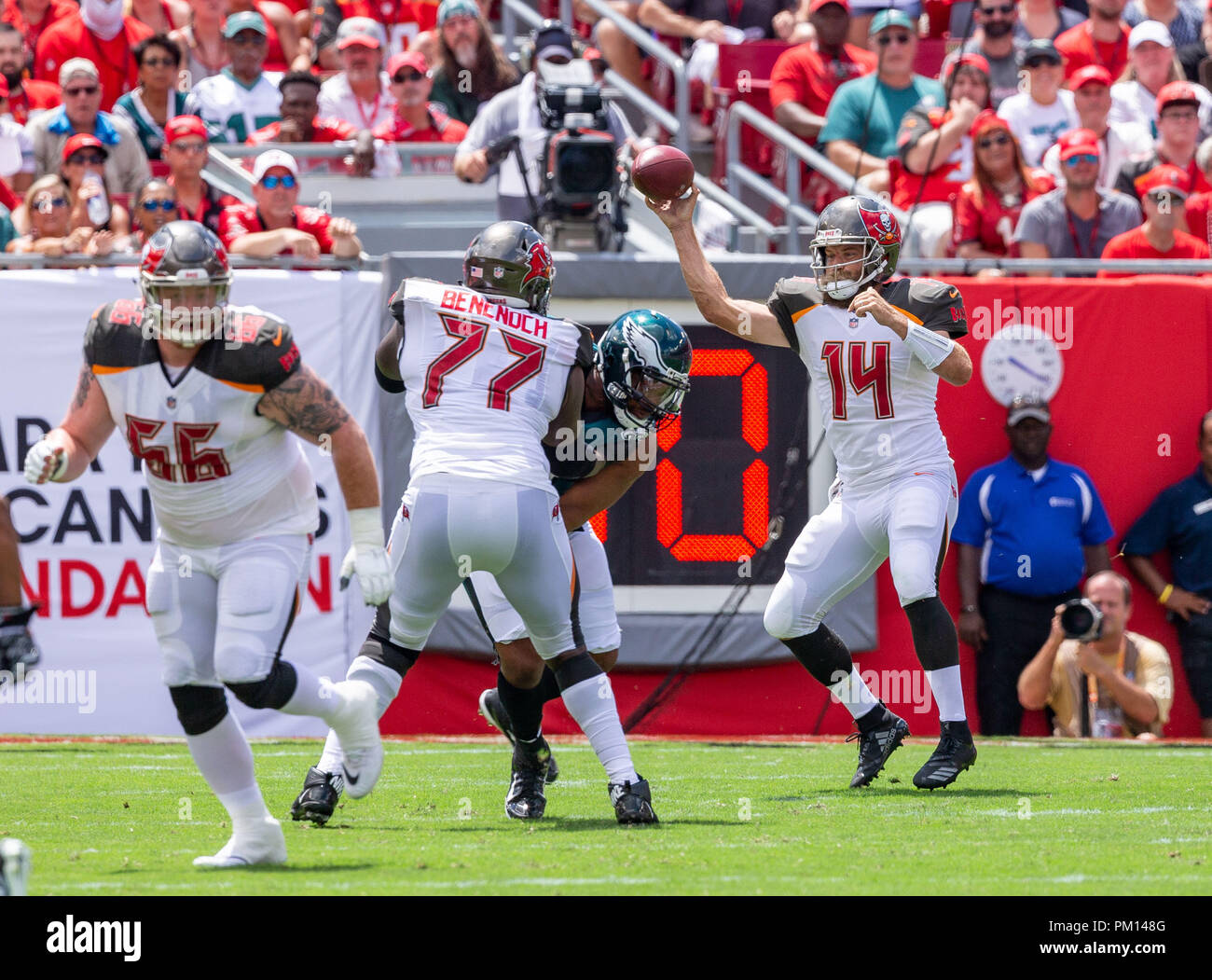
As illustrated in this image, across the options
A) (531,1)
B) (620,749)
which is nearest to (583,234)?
(620,749)

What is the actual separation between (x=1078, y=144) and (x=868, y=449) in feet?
13.3

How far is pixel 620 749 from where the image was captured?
19.4 feet

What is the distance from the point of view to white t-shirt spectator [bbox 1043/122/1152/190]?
11.4 m

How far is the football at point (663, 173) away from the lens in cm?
697

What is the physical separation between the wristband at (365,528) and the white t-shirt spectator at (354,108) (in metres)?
7.07

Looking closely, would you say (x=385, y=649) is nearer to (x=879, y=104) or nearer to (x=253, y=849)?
(x=253, y=849)

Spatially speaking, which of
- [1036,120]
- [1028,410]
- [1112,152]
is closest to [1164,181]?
[1112,152]

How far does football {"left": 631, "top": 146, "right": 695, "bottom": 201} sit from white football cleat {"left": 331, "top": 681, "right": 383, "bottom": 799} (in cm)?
234

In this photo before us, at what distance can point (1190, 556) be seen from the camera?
9.73m

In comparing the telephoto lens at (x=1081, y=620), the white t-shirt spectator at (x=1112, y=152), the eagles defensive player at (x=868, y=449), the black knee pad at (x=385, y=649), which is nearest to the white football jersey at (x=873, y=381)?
the eagles defensive player at (x=868, y=449)

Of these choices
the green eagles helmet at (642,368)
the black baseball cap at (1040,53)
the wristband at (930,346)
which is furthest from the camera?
the black baseball cap at (1040,53)

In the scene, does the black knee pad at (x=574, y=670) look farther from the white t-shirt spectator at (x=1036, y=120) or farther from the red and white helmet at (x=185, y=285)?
the white t-shirt spectator at (x=1036, y=120)

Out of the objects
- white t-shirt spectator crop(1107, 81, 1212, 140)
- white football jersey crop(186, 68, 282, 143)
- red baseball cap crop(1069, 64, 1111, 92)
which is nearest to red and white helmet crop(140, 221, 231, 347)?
white football jersey crop(186, 68, 282, 143)
